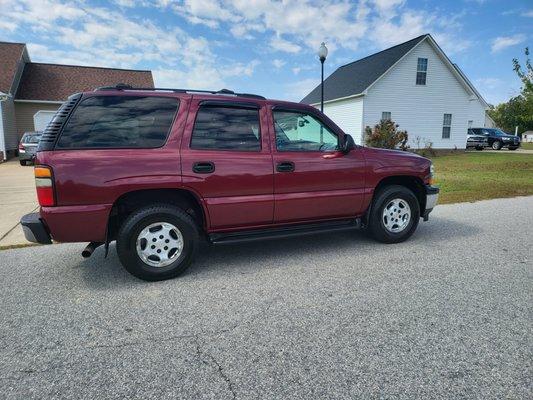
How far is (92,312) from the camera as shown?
134 inches

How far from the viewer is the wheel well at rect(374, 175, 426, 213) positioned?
5.33m

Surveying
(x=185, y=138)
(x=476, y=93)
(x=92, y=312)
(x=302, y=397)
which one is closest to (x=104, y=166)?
(x=185, y=138)

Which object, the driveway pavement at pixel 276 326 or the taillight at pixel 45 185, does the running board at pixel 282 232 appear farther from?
the taillight at pixel 45 185

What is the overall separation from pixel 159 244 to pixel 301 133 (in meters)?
2.16

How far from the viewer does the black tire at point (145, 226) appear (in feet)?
12.9

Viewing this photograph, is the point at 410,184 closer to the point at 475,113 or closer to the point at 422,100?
the point at 422,100

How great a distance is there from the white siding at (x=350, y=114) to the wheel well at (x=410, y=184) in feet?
57.5

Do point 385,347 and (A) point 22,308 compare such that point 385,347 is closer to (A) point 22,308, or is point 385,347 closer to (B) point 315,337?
(B) point 315,337

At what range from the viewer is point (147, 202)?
4.17 metres

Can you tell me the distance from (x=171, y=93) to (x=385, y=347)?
324 cm

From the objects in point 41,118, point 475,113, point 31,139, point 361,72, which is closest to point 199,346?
point 31,139

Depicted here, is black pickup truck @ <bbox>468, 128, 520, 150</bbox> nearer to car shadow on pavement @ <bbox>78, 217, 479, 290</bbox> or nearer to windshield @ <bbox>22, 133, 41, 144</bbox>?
car shadow on pavement @ <bbox>78, 217, 479, 290</bbox>

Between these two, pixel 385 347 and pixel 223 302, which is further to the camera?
pixel 223 302

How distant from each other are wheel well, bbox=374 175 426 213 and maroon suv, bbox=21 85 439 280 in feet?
0.72
